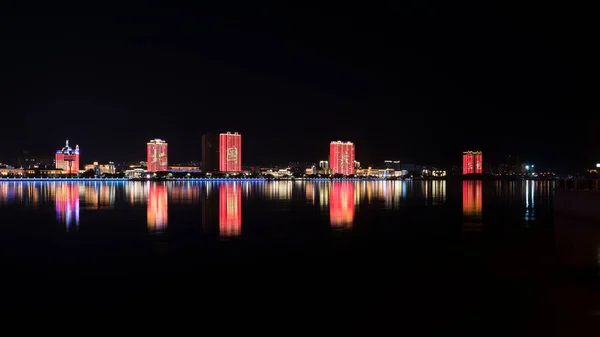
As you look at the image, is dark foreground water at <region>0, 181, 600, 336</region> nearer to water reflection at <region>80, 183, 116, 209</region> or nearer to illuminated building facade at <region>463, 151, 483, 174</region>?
water reflection at <region>80, 183, 116, 209</region>

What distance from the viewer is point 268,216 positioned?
21.2 meters

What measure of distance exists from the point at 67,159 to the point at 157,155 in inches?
1338

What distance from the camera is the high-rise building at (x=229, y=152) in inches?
7283

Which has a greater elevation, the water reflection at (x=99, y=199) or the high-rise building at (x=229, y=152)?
the high-rise building at (x=229, y=152)

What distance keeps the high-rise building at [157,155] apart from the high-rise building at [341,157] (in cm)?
5992

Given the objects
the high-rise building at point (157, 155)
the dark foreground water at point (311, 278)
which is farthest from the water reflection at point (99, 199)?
the high-rise building at point (157, 155)

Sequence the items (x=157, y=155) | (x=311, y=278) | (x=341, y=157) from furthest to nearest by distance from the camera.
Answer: (x=341, y=157) → (x=157, y=155) → (x=311, y=278)

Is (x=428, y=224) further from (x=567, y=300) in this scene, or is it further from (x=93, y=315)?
(x=93, y=315)

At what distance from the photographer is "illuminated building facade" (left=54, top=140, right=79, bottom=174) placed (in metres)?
183

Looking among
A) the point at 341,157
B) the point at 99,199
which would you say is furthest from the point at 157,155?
the point at 99,199

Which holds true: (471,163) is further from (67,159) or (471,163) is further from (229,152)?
(67,159)

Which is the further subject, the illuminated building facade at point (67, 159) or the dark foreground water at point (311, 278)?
the illuminated building facade at point (67, 159)

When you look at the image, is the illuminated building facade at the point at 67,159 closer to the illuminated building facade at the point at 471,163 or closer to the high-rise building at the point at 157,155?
the high-rise building at the point at 157,155

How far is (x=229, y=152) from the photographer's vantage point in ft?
614
